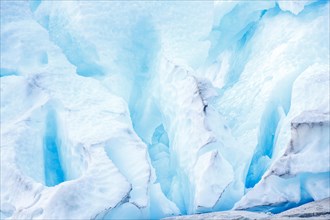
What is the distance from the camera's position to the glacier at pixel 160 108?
8.24 feet

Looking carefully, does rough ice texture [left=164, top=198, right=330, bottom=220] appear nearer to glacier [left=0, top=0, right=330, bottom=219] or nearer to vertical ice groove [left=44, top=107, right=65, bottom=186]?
glacier [left=0, top=0, right=330, bottom=219]

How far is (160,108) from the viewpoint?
3.44 m

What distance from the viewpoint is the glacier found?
2.51 m

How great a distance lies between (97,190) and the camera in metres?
2.38

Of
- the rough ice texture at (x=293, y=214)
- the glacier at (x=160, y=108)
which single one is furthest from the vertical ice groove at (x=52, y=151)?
the rough ice texture at (x=293, y=214)

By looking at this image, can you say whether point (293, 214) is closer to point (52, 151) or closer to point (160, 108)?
point (160, 108)

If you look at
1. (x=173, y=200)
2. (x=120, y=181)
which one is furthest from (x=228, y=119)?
(x=120, y=181)

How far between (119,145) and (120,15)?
1480 millimetres

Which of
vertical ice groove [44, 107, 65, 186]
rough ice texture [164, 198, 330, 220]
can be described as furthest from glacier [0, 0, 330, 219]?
rough ice texture [164, 198, 330, 220]

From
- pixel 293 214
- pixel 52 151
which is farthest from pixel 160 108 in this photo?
pixel 293 214

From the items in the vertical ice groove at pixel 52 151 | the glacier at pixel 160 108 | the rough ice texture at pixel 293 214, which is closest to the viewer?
the rough ice texture at pixel 293 214

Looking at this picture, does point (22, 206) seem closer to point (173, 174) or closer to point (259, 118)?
point (173, 174)

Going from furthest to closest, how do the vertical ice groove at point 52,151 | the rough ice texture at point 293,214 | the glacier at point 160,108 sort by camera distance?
1. the vertical ice groove at point 52,151
2. the glacier at point 160,108
3. the rough ice texture at point 293,214

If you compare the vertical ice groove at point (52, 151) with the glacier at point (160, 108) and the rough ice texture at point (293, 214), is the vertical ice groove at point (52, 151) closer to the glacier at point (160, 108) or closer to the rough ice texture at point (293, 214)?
the glacier at point (160, 108)
